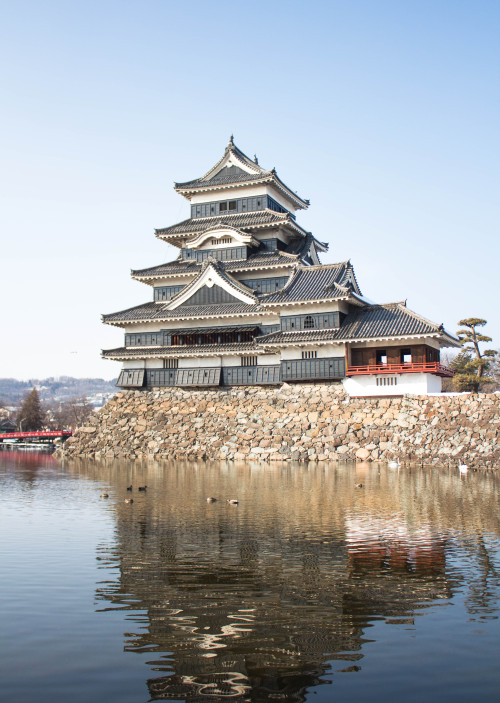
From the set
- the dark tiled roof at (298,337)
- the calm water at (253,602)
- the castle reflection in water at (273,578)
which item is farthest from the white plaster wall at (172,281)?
the calm water at (253,602)

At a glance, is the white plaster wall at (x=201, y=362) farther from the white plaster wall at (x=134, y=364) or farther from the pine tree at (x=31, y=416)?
the pine tree at (x=31, y=416)

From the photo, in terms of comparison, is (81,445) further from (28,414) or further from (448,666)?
(28,414)

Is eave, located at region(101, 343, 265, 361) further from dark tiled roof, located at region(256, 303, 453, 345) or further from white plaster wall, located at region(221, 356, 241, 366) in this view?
dark tiled roof, located at region(256, 303, 453, 345)

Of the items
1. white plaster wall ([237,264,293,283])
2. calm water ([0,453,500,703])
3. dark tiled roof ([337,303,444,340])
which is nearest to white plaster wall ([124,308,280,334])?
white plaster wall ([237,264,293,283])

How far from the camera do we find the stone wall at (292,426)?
118 feet

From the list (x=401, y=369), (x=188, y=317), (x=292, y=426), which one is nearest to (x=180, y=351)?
(x=188, y=317)

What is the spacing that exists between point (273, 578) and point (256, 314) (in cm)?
3636

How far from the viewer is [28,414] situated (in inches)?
4232

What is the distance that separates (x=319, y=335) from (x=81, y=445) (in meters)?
20.9

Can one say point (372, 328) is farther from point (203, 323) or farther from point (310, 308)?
point (203, 323)

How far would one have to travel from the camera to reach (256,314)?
155 feet

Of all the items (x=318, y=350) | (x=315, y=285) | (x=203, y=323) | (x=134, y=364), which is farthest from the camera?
(x=134, y=364)

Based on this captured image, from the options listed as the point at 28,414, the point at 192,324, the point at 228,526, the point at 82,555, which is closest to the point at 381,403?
the point at 192,324

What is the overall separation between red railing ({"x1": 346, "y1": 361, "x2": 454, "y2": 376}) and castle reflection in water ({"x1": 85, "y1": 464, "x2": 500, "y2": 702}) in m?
16.8
